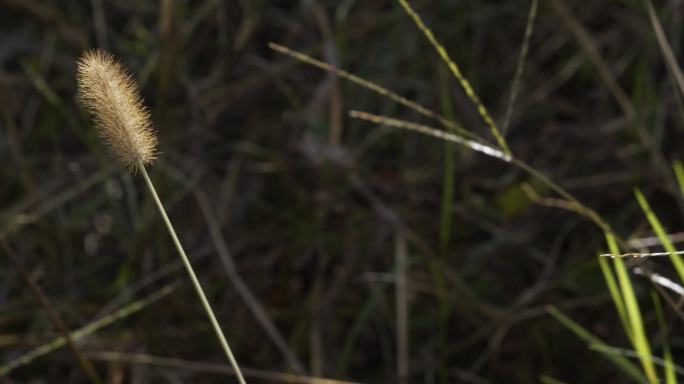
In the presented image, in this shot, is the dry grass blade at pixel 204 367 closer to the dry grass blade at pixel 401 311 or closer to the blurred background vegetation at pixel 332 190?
the blurred background vegetation at pixel 332 190

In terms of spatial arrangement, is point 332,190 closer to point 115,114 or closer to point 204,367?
point 204,367

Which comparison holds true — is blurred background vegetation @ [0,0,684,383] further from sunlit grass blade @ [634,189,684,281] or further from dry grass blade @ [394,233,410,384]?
sunlit grass blade @ [634,189,684,281]

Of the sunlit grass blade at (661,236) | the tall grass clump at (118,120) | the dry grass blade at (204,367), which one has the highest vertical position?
the tall grass clump at (118,120)

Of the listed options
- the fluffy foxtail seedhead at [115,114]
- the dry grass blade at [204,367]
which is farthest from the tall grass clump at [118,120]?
the dry grass blade at [204,367]

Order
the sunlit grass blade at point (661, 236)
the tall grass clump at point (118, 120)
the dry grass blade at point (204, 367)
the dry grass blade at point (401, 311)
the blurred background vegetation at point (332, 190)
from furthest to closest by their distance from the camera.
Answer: the blurred background vegetation at point (332, 190)
the dry grass blade at point (401, 311)
the dry grass blade at point (204, 367)
the sunlit grass blade at point (661, 236)
the tall grass clump at point (118, 120)

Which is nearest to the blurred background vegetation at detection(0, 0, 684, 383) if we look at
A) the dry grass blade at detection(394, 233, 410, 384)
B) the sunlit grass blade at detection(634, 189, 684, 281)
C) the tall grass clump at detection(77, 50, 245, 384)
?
the dry grass blade at detection(394, 233, 410, 384)

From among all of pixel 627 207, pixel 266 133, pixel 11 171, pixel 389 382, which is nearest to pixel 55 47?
pixel 11 171

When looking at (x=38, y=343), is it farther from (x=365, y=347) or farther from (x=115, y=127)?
(x=115, y=127)

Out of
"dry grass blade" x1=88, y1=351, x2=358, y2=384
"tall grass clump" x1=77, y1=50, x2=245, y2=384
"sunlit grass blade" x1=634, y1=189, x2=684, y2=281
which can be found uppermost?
"tall grass clump" x1=77, y1=50, x2=245, y2=384
